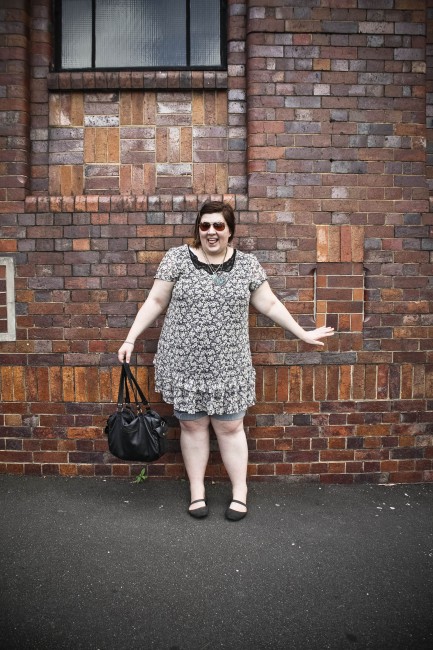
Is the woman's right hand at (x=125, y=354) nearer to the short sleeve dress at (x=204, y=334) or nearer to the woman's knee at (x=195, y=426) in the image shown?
the short sleeve dress at (x=204, y=334)

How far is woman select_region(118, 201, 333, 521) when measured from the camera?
303 cm

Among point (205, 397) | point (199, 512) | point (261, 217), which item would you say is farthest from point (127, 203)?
point (199, 512)

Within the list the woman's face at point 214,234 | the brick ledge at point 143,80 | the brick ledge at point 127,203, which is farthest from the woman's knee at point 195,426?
the brick ledge at point 143,80

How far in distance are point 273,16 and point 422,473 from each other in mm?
3494

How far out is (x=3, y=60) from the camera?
11.7 ft

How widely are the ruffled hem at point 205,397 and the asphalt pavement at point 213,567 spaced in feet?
2.33

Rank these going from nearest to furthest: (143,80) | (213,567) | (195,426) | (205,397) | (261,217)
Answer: (213,567) → (205,397) → (195,426) → (261,217) → (143,80)

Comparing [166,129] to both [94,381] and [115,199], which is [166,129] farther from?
[94,381]

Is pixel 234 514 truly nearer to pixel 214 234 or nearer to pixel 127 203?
pixel 214 234

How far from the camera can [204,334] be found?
303cm

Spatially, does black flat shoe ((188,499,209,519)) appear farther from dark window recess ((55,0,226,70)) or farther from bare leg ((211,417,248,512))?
dark window recess ((55,0,226,70))

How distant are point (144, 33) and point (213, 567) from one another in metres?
3.72

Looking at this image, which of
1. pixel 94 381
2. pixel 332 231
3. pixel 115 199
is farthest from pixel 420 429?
pixel 115 199

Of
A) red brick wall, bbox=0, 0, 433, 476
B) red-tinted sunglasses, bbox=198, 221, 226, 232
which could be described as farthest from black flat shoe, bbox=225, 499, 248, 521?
red-tinted sunglasses, bbox=198, 221, 226, 232
